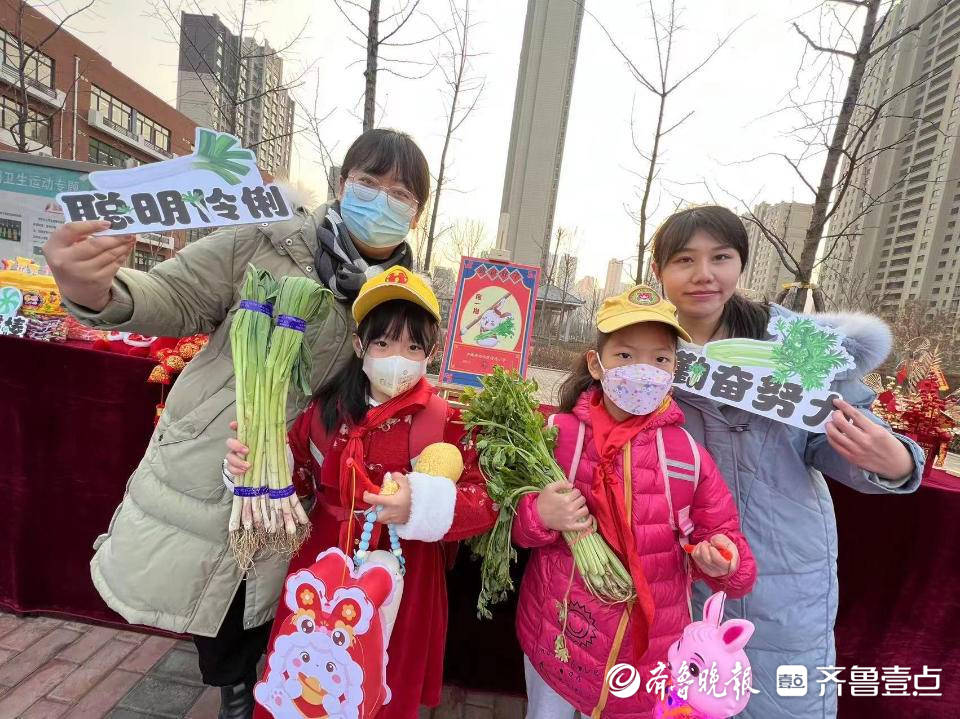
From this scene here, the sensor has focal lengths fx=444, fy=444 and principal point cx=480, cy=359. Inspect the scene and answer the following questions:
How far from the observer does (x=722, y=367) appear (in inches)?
63.7

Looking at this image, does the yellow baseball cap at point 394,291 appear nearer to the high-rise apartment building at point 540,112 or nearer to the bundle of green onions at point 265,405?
the bundle of green onions at point 265,405

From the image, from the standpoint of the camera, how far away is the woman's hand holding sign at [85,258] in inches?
51.7

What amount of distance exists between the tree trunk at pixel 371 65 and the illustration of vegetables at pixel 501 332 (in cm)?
271

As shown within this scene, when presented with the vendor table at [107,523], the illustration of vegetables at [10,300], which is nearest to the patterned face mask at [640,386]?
the vendor table at [107,523]

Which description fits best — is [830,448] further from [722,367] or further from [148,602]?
[148,602]

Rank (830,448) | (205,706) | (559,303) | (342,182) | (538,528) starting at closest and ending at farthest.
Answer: (538,528), (830,448), (342,182), (205,706), (559,303)

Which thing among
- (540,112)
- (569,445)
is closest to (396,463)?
(569,445)

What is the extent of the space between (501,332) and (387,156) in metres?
2.53

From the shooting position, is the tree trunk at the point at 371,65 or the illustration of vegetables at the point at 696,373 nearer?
the illustration of vegetables at the point at 696,373

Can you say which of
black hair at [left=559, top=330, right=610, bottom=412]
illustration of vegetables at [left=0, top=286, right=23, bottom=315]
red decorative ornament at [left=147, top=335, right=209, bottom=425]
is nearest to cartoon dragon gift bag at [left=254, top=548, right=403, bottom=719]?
black hair at [left=559, top=330, right=610, bottom=412]

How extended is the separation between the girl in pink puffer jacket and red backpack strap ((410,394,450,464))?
0.39 m

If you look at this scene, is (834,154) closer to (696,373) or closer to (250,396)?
(696,373)

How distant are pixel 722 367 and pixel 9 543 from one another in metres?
3.94

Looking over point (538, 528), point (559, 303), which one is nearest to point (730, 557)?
point (538, 528)
